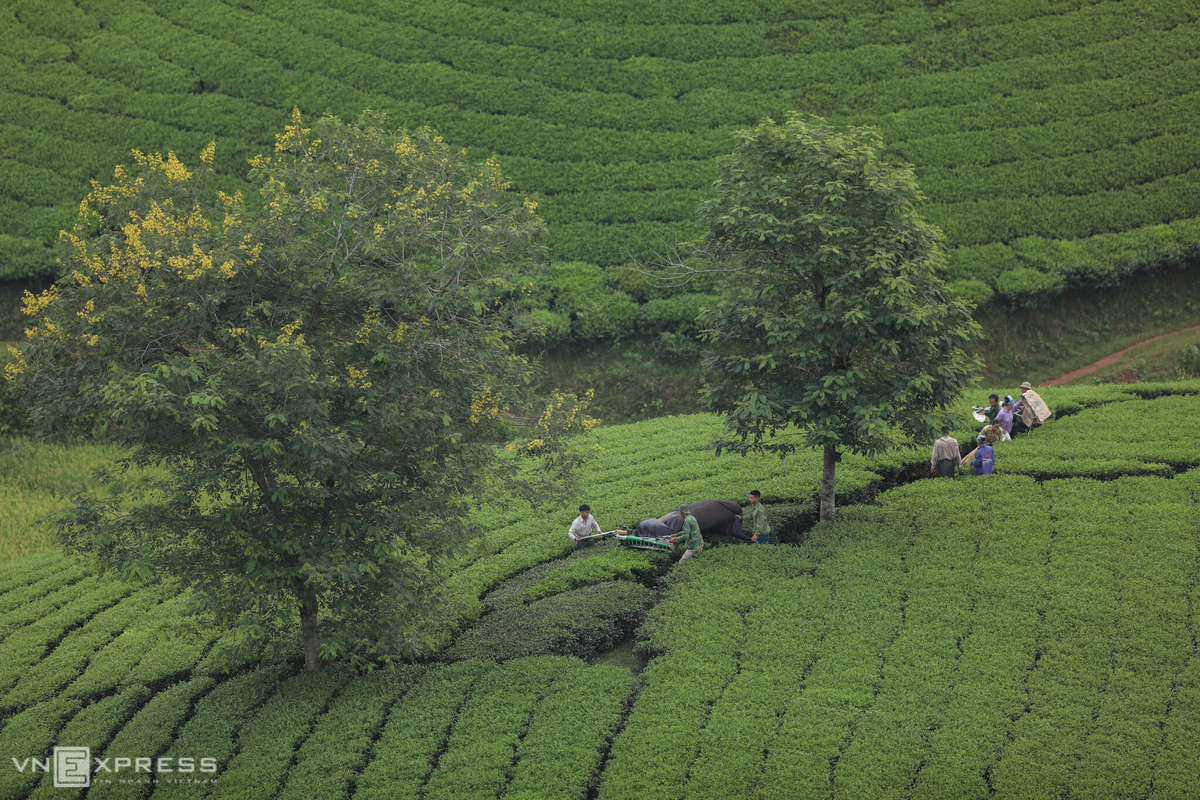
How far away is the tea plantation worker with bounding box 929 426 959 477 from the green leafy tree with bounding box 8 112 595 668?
954 cm

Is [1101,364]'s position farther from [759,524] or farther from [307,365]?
Answer: [307,365]

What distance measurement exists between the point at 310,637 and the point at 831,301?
12576mm

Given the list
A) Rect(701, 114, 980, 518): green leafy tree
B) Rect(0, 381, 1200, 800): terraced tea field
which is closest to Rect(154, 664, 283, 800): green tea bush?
Rect(0, 381, 1200, 800): terraced tea field

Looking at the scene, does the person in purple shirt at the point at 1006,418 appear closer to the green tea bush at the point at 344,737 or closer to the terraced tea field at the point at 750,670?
the terraced tea field at the point at 750,670

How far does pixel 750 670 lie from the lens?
16.7m

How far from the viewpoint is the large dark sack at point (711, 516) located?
837 inches

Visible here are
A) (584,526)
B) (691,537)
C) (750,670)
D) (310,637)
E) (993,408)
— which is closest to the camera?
(750,670)

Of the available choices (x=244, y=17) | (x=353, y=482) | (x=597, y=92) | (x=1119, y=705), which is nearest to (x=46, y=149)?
(x=244, y=17)

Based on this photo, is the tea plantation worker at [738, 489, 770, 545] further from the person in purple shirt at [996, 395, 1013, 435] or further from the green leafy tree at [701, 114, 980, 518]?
the person in purple shirt at [996, 395, 1013, 435]

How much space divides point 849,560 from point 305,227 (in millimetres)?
12338

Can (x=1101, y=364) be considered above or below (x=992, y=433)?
below

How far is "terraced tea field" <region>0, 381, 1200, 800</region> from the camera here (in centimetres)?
1443

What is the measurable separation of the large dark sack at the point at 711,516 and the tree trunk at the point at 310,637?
7844 millimetres

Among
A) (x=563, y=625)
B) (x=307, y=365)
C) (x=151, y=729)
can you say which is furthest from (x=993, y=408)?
(x=151, y=729)
